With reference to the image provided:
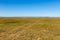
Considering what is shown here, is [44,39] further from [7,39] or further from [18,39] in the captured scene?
[7,39]

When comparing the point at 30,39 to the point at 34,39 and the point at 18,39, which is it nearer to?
the point at 34,39

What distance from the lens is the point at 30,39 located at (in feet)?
41.6

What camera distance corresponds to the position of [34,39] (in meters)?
12.9

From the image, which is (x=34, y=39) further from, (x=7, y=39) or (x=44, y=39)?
(x=7, y=39)

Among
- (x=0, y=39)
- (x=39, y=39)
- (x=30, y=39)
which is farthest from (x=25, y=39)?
(x=0, y=39)

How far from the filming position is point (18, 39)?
12.9 m

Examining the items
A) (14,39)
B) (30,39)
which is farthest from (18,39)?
(30,39)

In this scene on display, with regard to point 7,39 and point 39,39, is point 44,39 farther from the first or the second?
point 7,39

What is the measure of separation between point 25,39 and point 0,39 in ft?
8.41

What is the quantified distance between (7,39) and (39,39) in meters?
3.33

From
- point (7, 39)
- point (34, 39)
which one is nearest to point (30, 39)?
point (34, 39)

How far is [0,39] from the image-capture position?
12680mm

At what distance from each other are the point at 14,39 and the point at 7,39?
29.7 inches

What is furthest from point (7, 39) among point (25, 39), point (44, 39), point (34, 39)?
point (44, 39)
